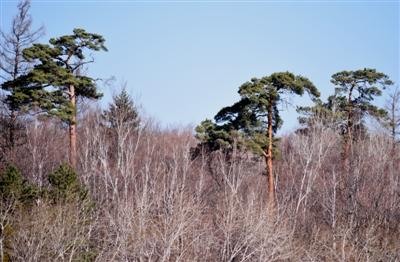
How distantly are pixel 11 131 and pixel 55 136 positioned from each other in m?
10.1

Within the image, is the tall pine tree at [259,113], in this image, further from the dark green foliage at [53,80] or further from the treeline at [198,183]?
the dark green foliage at [53,80]

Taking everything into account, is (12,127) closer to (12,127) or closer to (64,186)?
(12,127)

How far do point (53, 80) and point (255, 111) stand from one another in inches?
374

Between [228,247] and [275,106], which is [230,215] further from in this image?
[275,106]

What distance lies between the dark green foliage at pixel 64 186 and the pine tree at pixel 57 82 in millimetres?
5739

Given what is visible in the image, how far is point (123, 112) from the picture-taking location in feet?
89.9

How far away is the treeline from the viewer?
14.4m

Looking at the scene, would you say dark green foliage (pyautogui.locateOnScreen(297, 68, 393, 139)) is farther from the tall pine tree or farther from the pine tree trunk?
the pine tree trunk

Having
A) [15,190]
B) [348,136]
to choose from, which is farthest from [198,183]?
Answer: [15,190]

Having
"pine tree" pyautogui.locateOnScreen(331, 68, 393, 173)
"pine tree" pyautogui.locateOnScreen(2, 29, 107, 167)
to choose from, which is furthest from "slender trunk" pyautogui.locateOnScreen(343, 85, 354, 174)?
"pine tree" pyautogui.locateOnScreen(2, 29, 107, 167)

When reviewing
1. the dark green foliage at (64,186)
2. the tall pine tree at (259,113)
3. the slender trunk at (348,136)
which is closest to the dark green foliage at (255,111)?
the tall pine tree at (259,113)

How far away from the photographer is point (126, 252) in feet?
45.5

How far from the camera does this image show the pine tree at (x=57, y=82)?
820 inches

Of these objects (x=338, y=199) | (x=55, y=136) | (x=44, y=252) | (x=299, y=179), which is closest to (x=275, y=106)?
(x=338, y=199)
